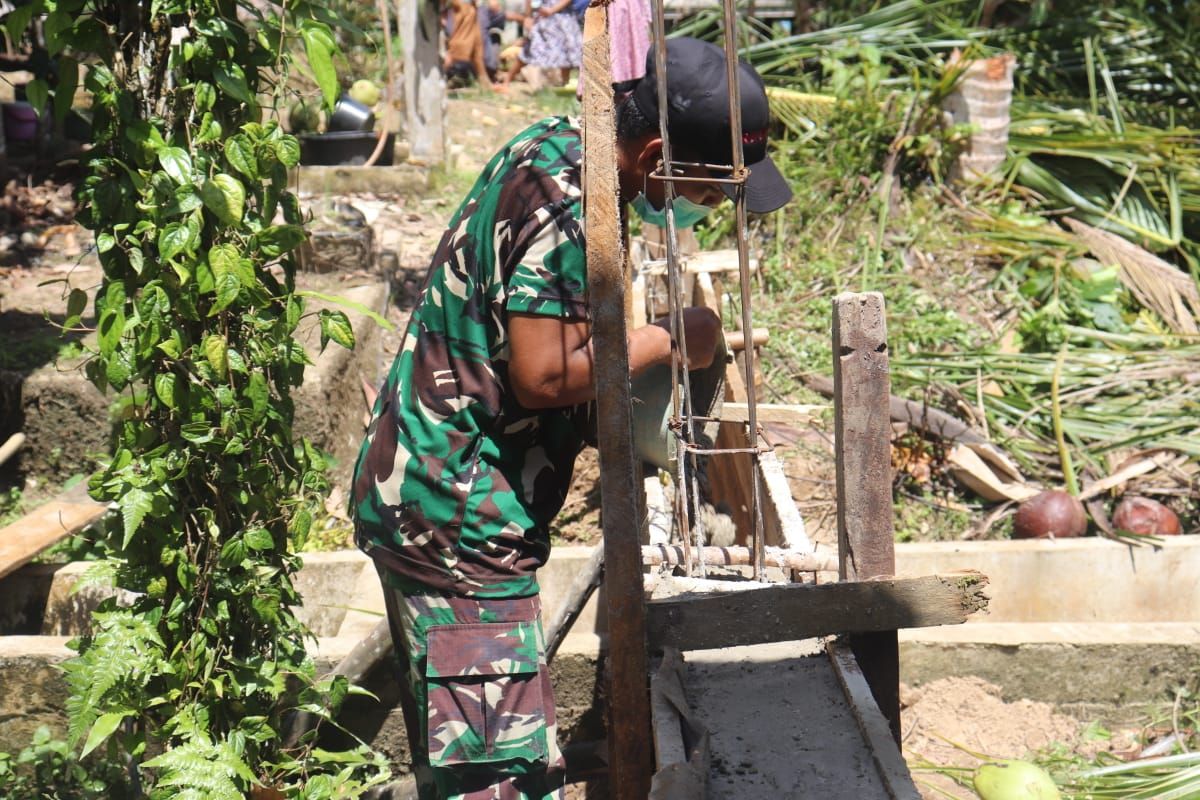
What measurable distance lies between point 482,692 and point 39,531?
2.38 m

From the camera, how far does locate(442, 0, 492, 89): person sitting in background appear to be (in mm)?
11227

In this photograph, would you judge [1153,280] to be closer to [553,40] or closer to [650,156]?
[650,156]

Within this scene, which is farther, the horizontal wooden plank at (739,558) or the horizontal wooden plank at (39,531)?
the horizontal wooden plank at (39,531)

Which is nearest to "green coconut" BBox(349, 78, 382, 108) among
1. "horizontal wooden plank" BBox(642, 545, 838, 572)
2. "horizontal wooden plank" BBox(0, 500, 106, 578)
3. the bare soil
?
"horizontal wooden plank" BBox(0, 500, 106, 578)

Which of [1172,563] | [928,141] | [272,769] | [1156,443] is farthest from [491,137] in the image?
[272,769]

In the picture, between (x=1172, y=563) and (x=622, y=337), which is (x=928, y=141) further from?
(x=622, y=337)

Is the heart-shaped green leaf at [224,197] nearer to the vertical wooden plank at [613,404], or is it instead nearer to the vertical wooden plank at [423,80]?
the vertical wooden plank at [613,404]

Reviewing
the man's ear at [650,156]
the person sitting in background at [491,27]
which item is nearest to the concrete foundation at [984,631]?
the man's ear at [650,156]

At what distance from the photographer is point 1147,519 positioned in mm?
4426

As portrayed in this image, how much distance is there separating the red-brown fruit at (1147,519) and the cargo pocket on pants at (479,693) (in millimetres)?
3138

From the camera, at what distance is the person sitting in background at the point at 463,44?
1123 centimetres

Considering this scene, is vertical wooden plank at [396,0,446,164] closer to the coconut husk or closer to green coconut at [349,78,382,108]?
green coconut at [349,78,382,108]

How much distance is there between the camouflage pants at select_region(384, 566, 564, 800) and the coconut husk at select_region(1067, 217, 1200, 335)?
4.88 meters

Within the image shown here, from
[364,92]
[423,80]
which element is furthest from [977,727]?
[364,92]
